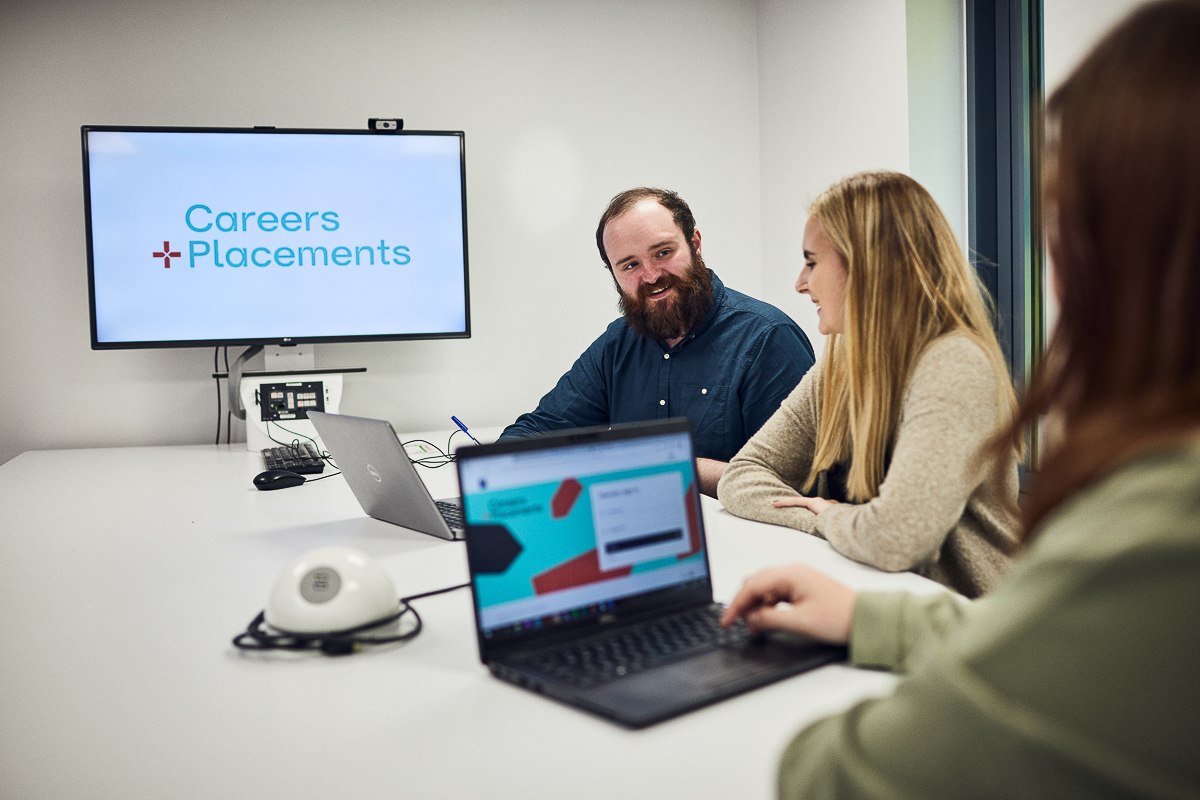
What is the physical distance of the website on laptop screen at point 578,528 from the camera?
0.83 metres

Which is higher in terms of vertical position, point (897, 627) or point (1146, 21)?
point (1146, 21)

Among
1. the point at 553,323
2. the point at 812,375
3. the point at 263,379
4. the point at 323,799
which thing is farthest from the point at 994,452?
the point at 553,323

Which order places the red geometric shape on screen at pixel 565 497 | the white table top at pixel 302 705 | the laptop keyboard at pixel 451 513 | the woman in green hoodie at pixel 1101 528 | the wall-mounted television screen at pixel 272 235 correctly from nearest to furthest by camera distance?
the woman in green hoodie at pixel 1101 528
the white table top at pixel 302 705
the red geometric shape on screen at pixel 565 497
the laptop keyboard at pixel 451 513
the wall-mounted television screen at pixel 272 235

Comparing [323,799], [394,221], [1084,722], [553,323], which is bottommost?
[323,799]

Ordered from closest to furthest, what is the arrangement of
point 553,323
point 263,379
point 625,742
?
1. point 625,742
2. point 263,379
3. point 553,323

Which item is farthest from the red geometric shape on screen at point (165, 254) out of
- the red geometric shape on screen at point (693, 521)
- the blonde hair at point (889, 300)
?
the red geometric shape on screen at point (693, 521)

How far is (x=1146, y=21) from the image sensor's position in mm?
443

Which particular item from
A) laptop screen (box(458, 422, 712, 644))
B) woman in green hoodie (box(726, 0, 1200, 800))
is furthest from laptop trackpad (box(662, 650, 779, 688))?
woman in green hoodie (box(726, 0, 1200, 800))

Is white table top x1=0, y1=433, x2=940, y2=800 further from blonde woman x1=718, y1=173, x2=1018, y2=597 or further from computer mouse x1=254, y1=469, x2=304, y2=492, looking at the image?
computer mouse x1=254, y1=469, x2=304, y2=492

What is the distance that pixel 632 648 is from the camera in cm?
83

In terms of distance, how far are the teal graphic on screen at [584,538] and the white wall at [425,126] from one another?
2.19 metres

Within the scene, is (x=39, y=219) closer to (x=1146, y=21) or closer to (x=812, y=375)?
(x=812, y=375)

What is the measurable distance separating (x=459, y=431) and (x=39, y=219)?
1463mm

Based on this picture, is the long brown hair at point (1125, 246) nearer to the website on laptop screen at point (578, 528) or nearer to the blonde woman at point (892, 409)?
the website on laptop screen at point (578, 528)
